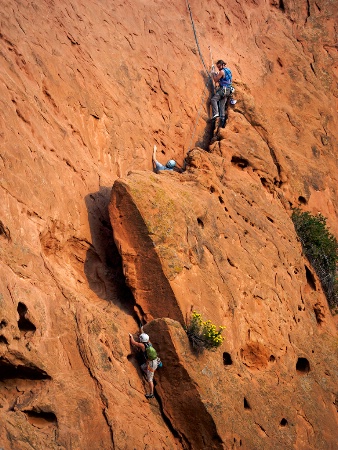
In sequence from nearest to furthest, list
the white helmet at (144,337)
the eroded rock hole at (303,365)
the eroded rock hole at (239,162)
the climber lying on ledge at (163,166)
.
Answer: the white helmet at (144,337) < the eroded rock hole at (303,365) < the climber lying on ledge at (163,166) < the eroded rock hole at (239,162)

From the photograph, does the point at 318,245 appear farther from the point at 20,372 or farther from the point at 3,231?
the point at 20,372

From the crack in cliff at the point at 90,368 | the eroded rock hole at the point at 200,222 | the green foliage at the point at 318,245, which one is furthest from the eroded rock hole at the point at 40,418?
the green foliage at the point at 318,245

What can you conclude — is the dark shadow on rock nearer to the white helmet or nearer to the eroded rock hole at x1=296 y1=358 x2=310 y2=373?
the white helmet

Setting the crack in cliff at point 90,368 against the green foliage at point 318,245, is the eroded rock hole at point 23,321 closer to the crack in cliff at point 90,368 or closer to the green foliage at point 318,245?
the crack in cliff at point 90,368

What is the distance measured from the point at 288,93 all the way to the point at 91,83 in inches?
309

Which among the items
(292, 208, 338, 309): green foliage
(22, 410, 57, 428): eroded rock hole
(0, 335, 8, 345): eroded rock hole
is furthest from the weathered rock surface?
(0, 335, 8, 345): eroded rock hole

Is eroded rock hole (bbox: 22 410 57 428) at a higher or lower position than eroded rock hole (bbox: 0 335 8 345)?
lower

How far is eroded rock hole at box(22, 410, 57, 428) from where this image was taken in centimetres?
1391

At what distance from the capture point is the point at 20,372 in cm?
1423

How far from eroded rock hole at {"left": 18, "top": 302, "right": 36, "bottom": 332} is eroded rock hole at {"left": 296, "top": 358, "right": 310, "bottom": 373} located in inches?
270

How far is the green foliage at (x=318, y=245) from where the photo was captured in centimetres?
2164

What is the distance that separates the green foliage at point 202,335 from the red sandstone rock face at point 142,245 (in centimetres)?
22

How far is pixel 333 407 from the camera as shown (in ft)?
60.8

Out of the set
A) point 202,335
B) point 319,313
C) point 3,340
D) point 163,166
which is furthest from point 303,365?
point 3,340
